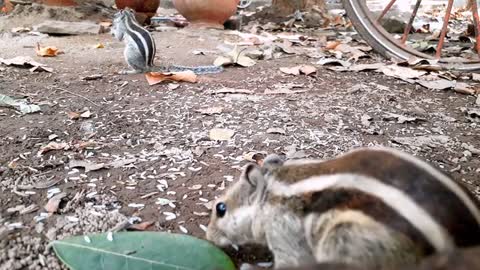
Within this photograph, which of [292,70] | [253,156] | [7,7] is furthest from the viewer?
[7,7]

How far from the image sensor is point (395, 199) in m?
1.36

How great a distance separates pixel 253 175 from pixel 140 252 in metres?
0.46

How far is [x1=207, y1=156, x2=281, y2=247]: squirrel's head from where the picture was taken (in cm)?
179

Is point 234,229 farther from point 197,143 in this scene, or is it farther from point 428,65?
point 428,65

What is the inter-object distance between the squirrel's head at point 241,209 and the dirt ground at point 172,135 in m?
0.11

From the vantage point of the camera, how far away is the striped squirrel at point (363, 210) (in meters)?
1.32

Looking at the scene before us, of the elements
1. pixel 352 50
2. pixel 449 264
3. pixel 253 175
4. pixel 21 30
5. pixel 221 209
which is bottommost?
pixel 21 30

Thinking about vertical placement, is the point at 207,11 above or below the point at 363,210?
below

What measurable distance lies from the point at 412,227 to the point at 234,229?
727 millimetres

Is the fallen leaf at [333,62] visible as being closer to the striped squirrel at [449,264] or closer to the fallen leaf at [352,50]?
the fallen leaf at [352,50]

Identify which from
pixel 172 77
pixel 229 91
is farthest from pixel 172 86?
pixel 229 91

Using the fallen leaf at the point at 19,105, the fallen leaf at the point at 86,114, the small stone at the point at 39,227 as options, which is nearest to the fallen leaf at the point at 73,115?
the fallen leaf at the point at 86,114

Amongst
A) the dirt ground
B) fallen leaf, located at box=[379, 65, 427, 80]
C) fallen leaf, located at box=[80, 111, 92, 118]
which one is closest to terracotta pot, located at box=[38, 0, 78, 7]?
the dirt ground

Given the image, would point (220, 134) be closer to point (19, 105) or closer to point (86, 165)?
point (86, 165)
